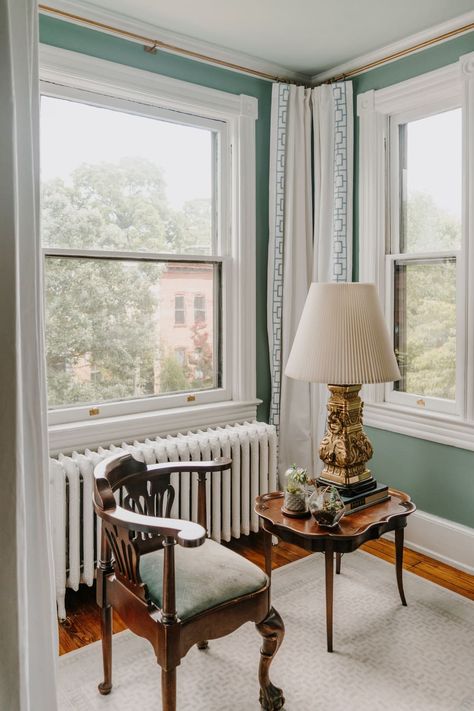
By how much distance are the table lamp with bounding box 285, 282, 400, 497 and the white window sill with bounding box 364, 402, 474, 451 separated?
25.7 inches

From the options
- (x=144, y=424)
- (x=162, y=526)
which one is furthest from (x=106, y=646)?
(x=144, y=424)

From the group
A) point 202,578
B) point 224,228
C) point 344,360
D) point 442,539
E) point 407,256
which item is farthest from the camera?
point 224,228

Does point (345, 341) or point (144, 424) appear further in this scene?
point (144, 424)

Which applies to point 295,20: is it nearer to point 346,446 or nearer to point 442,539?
point 346,446

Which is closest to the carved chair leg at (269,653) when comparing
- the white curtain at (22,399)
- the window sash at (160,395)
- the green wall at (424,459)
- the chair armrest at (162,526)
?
the chair armrest at (162,526)

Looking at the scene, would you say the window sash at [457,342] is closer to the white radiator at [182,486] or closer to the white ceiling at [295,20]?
the white radiator at [182,486]

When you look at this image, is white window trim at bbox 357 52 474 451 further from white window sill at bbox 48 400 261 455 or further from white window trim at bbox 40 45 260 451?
white window sill at bbox 48 400 261 455

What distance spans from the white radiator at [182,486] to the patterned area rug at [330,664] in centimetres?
39

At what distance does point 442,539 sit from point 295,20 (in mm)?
2686

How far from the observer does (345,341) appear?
2322 millimetres

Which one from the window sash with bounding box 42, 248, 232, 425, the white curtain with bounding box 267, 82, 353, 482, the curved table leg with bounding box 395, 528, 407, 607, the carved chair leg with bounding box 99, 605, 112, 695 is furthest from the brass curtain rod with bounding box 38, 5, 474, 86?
the carved chair leg with bounding box 99, 605, 112, 695

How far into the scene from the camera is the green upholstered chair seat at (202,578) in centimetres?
175

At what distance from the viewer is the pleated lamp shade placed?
2305 millimetres

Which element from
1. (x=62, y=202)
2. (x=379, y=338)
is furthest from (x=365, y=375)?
(x=62, y=202)
